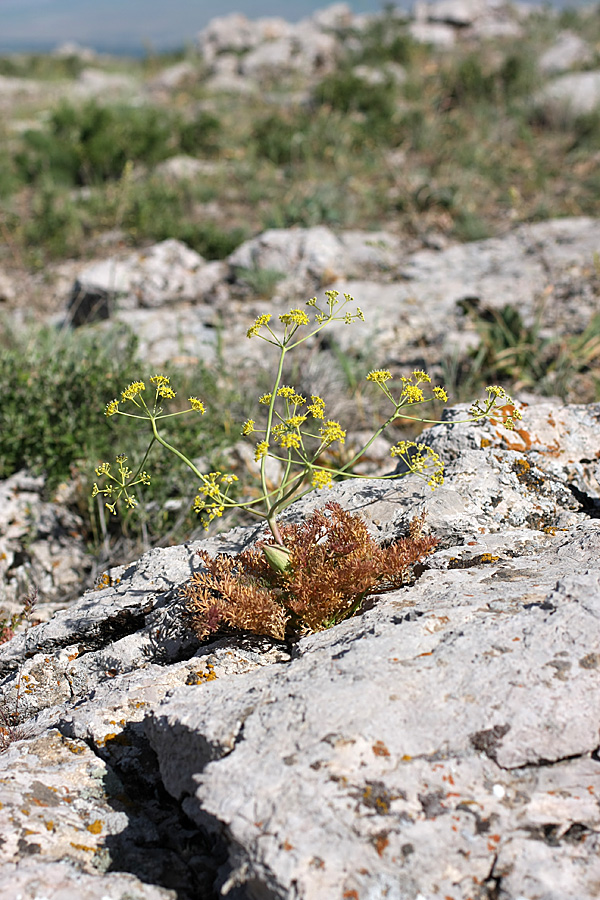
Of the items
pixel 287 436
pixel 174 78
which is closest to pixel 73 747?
pixel 287 436

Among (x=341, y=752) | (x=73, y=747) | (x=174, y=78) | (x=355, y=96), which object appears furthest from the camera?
(x=174, y=78)

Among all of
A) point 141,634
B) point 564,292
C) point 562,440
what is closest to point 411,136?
point 564,292

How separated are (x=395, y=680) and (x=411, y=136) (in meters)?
10.7

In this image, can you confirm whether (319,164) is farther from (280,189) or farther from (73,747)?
(73,747)

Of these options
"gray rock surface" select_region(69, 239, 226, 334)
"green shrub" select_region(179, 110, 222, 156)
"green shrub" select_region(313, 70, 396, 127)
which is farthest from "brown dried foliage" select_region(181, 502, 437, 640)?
"green shrub" select_region(313, 70, 396, 127)

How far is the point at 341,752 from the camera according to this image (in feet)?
5.57

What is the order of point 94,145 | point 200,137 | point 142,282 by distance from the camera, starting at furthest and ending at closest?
point 200,137
point 94,145
point 142,282

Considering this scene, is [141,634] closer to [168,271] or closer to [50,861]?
[50,861]

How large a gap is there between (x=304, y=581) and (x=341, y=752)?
2.33 ft

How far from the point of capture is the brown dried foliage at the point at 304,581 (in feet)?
7.48

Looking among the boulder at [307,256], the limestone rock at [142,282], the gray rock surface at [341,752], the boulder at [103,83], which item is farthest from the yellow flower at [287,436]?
the boulder at [103,83]

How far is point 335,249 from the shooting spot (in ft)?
24.6

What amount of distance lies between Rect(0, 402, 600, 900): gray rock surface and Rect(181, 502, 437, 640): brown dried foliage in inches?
4.3

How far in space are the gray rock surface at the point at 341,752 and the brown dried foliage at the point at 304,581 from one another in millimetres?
110
